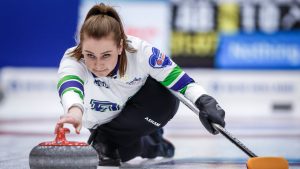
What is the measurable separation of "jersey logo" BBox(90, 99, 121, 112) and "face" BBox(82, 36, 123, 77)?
329mm

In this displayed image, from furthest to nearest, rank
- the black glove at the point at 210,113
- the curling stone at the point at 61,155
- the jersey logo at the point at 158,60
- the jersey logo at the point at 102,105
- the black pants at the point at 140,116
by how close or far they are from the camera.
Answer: the black pants at the point at 140,116 < the jersey logo at the point at 102,105 < the jersey logo at the point at 158,60 < the black glove at the point at 210,113 < the curling stone at the point at 61,155

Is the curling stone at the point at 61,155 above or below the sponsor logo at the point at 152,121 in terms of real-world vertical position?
above

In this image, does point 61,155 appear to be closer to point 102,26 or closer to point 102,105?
point 102,26

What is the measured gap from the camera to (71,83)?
2.34 meters

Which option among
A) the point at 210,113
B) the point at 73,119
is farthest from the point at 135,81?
the point at 73,119

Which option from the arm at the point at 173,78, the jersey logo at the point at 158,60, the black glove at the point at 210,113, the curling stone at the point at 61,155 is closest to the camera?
the curling stone at the point at 61,155

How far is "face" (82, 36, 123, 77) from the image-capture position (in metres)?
2.29

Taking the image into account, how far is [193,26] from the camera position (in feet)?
24.6

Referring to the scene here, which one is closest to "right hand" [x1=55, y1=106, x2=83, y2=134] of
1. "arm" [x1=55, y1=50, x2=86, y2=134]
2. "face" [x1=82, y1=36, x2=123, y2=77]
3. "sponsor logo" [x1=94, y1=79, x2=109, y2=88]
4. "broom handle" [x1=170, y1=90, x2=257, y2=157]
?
"arm" [x1=55, y1=50, x2=86, y2=134]

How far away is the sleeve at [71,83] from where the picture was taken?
87.8 inches

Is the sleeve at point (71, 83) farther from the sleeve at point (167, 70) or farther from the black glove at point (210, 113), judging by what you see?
the black glove at point (210, 113)

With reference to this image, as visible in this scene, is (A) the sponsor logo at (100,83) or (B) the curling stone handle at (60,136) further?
(A) the sponsor logo at (100,83)

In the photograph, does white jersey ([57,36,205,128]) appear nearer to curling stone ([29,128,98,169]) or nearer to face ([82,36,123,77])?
face ([82,36,123,77])

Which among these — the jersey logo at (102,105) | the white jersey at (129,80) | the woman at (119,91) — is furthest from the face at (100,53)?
the jersey logo at (102,105)
